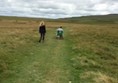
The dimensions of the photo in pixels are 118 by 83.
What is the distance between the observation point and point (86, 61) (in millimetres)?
19859

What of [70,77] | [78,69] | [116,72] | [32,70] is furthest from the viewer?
[116,72]

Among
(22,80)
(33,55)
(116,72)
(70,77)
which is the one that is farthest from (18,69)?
(116,72)

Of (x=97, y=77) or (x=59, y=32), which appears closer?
(x=97, y=77)

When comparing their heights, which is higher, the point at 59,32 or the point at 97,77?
the point at 59,32

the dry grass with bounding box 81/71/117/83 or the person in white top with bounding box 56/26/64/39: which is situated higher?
the person in white top with bounding box 56/26/64/39

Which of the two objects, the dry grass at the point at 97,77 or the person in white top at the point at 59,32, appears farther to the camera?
the person in white top at the point at 59,32

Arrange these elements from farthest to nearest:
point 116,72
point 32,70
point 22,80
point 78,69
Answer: point 116,72, point 78,69, point 32,70, point 22,80

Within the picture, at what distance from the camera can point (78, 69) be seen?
1717 cm

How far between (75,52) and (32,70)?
318 inches

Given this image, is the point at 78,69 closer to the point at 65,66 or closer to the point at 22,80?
the point at 65,66

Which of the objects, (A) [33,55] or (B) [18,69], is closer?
(B) [18,69]

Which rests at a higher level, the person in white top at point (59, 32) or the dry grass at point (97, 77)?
the person in white top at point (59, 32)

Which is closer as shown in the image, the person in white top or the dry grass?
the dry grass

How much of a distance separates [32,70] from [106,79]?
4600 mm
